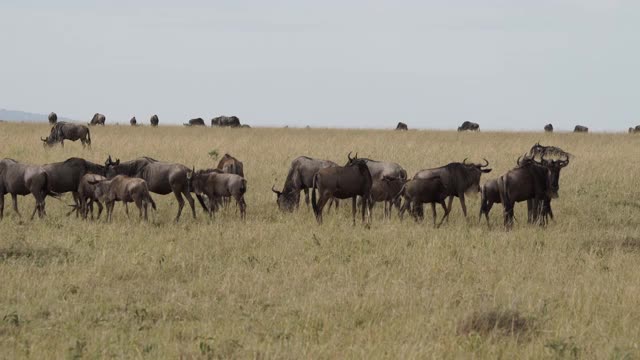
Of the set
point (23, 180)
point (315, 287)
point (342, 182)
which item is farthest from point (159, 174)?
point (315, 287)

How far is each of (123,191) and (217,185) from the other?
6.65 ft

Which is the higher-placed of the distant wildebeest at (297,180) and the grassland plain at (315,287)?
the distant wildebeest at (297,180)

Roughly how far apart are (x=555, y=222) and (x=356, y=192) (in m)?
4.22

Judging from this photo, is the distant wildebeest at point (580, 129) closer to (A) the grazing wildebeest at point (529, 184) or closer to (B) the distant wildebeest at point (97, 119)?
(B) the distant wildebeest at point (97, 119)

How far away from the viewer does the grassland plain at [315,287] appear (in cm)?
781

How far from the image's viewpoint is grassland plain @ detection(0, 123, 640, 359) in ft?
25.6

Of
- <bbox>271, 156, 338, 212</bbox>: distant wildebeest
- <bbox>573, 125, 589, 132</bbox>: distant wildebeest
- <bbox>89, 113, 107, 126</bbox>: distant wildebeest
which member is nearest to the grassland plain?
<bbox>271, 156, 338, 212</bbox>: distant wildebeest

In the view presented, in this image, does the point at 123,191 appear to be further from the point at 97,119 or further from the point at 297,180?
the point at 97,119

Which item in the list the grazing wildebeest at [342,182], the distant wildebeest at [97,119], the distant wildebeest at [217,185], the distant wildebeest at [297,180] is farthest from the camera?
the distant wildebeest at [97,119]

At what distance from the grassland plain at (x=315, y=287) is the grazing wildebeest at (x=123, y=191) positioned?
519 millimetres

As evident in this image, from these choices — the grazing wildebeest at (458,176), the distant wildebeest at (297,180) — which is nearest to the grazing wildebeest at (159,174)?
the distant wildebeest at (297,180)

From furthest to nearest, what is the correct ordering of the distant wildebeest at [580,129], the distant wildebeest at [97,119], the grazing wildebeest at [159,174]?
the distant wildebeest at [580,129]
the distant wildebeest at [97,119]
the grazing wildebeest at [159,174]

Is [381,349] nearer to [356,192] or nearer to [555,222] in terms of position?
[356,192]

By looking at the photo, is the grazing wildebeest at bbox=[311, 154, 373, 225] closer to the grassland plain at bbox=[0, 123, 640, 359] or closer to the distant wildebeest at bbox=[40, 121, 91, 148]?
the grassland plain at bbox=[0, 123, 640, 359]
